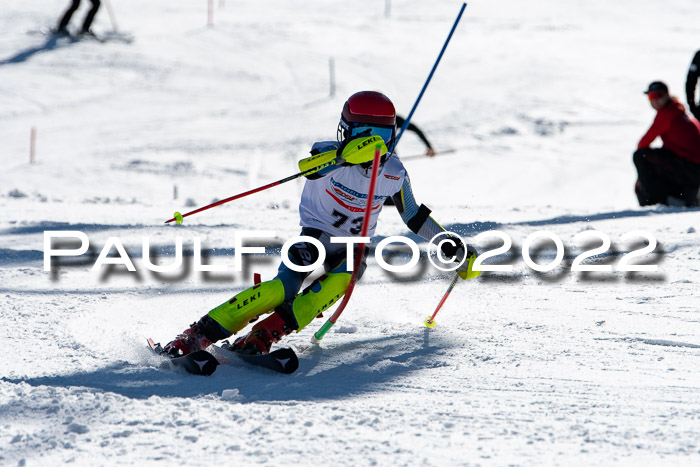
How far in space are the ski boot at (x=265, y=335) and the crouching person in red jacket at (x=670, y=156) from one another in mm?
6323

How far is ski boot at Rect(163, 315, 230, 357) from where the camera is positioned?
3.48m

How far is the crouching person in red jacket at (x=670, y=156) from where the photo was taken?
8500 mm

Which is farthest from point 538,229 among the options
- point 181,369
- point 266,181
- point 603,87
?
point 603,87

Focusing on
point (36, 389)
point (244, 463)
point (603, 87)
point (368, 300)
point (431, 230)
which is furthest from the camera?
point (603, 87)

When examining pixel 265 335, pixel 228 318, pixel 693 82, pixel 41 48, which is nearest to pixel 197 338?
pixel 228 318

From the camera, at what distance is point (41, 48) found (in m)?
17.4

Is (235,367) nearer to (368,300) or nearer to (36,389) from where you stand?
(36,389)

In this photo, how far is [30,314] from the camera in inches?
167

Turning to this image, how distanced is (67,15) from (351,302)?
14.9 meters

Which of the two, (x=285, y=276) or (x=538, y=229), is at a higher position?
(x=285, y=276)

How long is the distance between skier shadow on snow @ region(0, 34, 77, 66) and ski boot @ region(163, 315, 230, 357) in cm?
1486

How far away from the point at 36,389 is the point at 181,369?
0.58 metres

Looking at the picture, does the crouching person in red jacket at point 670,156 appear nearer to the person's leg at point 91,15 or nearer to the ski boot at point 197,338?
the ski boot at point 197,338

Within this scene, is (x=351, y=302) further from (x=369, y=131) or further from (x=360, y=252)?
(x=369, y=131)
